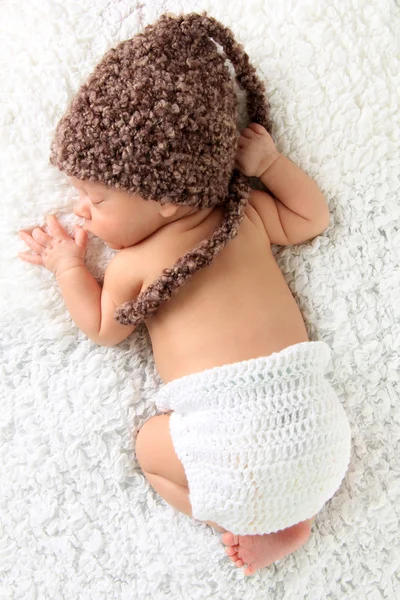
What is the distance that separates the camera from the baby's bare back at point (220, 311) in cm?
119

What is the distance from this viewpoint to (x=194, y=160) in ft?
3.64

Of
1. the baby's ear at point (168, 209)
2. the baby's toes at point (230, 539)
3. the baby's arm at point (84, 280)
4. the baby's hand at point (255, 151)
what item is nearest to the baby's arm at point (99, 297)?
the baby's arm at point (84, 280)

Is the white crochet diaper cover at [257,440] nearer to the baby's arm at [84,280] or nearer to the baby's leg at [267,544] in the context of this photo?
the baby's leg at [267,544]

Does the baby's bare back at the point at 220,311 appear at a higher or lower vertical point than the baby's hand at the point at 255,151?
lower

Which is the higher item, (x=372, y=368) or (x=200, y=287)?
(x=200, y=287)

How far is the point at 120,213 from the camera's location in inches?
46.0

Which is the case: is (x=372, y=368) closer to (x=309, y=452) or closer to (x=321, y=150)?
(x=309, y=452)

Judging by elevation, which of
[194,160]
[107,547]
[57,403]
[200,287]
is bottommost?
[107,547]

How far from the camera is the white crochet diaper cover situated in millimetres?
1137

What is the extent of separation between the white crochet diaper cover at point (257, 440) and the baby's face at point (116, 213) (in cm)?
30

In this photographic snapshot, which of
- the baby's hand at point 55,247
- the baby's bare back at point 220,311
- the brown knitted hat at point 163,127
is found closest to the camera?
the brown knitted hat at point 163,127

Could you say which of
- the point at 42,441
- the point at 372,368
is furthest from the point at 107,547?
the point at 372,368

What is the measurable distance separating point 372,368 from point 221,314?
1.23 ft

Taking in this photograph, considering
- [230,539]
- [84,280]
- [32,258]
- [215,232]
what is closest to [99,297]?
[84,280]
